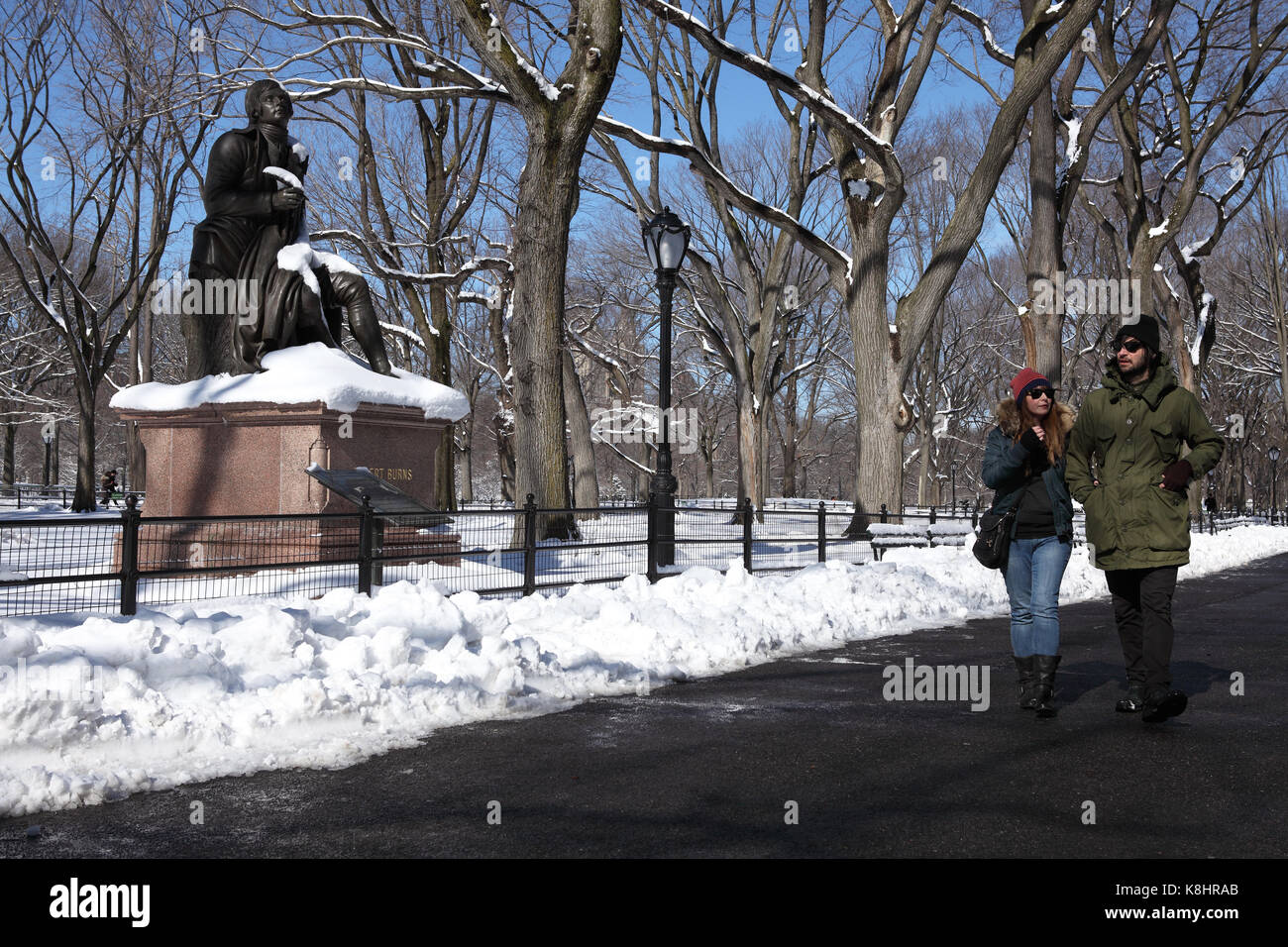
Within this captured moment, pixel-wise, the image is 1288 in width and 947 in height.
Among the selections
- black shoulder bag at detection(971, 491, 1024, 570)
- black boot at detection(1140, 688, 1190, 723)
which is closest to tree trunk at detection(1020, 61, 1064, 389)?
black shoulder bag at detection(971, 491, 1024, 570)

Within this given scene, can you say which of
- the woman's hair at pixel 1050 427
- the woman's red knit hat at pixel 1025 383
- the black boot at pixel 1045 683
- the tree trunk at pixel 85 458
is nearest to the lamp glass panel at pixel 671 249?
the woman's red knit hat at pixel 1025 383

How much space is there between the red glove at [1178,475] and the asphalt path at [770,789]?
133cm

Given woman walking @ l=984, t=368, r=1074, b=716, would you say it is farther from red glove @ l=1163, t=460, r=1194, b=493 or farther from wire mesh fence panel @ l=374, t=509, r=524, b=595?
wire mesh fence panel @ l=374, t=509, r=524, b=595

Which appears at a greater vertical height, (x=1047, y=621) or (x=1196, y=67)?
(x=1196, y=67)

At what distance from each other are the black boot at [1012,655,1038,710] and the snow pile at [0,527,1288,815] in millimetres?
2334

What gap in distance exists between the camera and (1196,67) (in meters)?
25.9

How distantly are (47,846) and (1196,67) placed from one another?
28.6 metres

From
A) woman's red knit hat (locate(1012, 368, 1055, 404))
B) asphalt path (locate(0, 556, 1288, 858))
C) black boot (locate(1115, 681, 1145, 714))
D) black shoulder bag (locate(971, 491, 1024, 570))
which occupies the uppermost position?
woman's red knit hat (locate(1012, 368, 1055, 404))

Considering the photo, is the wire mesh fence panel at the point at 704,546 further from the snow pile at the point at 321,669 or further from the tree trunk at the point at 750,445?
the tree trunk at the point at 750,445

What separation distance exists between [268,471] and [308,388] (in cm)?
114

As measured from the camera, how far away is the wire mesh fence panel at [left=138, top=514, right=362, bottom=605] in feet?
31.6

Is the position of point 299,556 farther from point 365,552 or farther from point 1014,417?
point 1014,417

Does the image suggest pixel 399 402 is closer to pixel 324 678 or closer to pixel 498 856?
pixel 324 678
